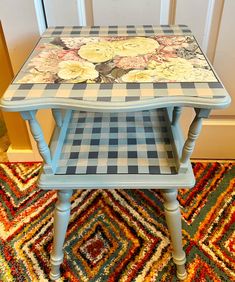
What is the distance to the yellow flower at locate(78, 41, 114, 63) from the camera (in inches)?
25.9

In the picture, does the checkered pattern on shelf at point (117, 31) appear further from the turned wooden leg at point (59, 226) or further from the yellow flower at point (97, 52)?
the turned wooden leg at point (59, 226)

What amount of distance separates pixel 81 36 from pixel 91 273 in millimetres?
673

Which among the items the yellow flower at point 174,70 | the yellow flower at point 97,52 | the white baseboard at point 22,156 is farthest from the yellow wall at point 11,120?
the yellow flower at point 174,70

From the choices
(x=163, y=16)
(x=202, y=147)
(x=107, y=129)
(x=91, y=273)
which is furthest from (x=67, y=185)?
(x=202, y=147)

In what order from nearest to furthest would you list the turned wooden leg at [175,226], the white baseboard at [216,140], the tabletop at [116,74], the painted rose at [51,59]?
the tabletop at [116,74]
the painted rose at [51,59]
the turned wooden leg at [175,226]
the white baseboard at [216,140]

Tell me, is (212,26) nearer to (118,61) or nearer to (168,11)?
(168,11)

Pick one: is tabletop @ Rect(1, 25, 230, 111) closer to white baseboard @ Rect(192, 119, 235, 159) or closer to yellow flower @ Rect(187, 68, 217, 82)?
yellow flower @ Rect(187, 68, 217, 82)

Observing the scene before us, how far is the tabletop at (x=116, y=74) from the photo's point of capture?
0.52 m

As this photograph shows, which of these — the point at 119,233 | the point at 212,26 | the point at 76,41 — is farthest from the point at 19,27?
the point at 119,233

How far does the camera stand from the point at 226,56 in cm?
96

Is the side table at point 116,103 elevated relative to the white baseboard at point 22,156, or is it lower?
elevated

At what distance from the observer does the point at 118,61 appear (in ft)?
2.12

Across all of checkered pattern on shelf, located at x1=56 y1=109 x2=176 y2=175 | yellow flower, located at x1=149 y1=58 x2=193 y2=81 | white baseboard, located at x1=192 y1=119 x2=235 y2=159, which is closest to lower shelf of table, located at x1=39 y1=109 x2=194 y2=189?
checkered pattern on shelf, located at x1=56 y1=109 x2=176 y2=175

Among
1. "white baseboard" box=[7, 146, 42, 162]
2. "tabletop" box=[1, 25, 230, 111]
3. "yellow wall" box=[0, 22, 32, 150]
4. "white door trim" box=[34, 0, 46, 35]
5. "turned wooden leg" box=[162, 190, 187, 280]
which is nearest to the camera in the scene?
"tabletop" box=[1, 25, 230, 111]
